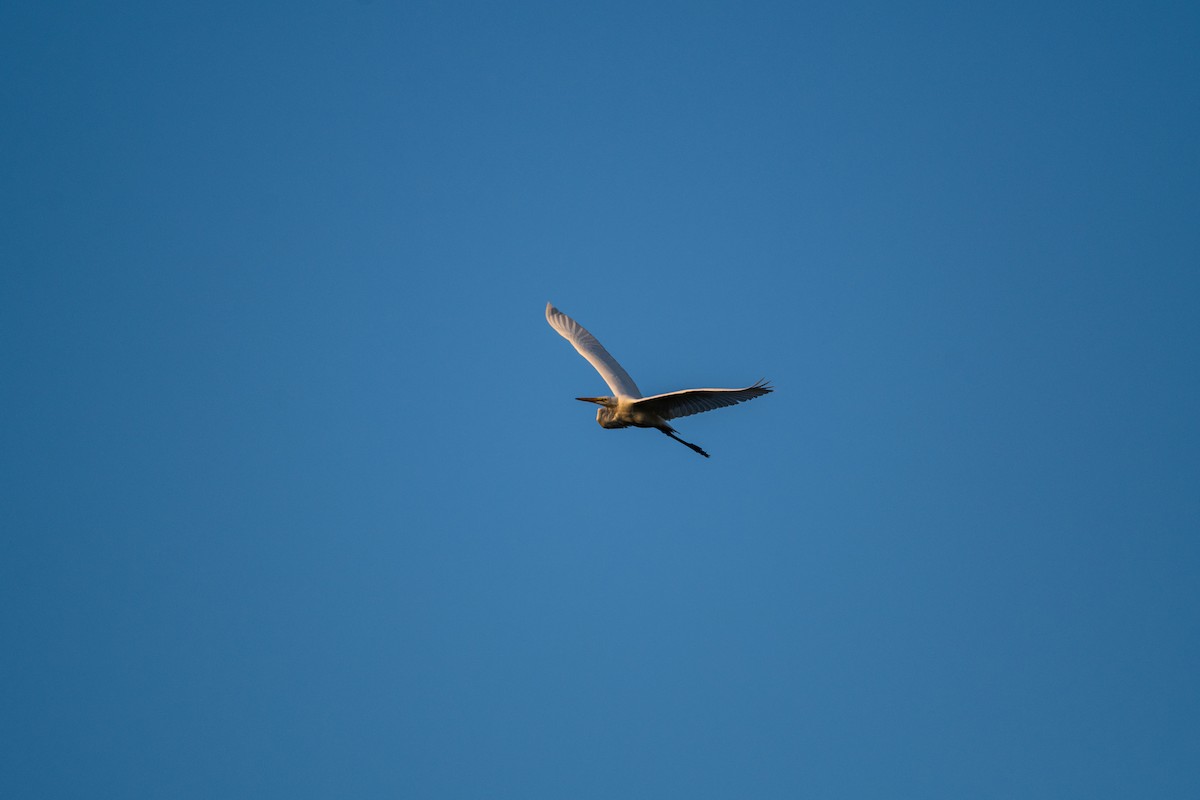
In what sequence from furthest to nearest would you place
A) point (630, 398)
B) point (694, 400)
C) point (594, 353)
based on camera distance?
1. point (594, 353)
2. point (630, 398)
3. point (694, 400)

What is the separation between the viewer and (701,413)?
2364 centimetres

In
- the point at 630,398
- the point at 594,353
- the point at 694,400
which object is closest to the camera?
the point at 694,400

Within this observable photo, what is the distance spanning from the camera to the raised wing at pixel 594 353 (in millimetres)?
26891

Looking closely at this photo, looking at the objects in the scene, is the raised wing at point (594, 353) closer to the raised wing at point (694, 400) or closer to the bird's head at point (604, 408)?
the bird's head at point (604, 408)

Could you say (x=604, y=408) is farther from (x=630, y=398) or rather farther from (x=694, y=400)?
(x=694, y=400)

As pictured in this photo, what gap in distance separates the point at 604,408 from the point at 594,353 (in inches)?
117

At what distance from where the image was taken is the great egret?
22.4m

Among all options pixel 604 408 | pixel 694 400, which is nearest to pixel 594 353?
pixel 604 408

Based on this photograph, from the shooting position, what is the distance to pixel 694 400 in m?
23.0

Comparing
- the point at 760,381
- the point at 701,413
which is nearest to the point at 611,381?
the point at 701,413

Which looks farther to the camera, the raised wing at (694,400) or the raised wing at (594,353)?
the raised wing at (594,353)

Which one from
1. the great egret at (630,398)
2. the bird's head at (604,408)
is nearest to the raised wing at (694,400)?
the great egret at (630,398)

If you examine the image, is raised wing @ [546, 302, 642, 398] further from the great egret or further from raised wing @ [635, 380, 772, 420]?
raised wing @ [635, 380, 772, 420]

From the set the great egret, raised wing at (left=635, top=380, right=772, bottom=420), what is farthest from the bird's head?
raised wing at (left=635, top=380, right=772, bottom=420)
